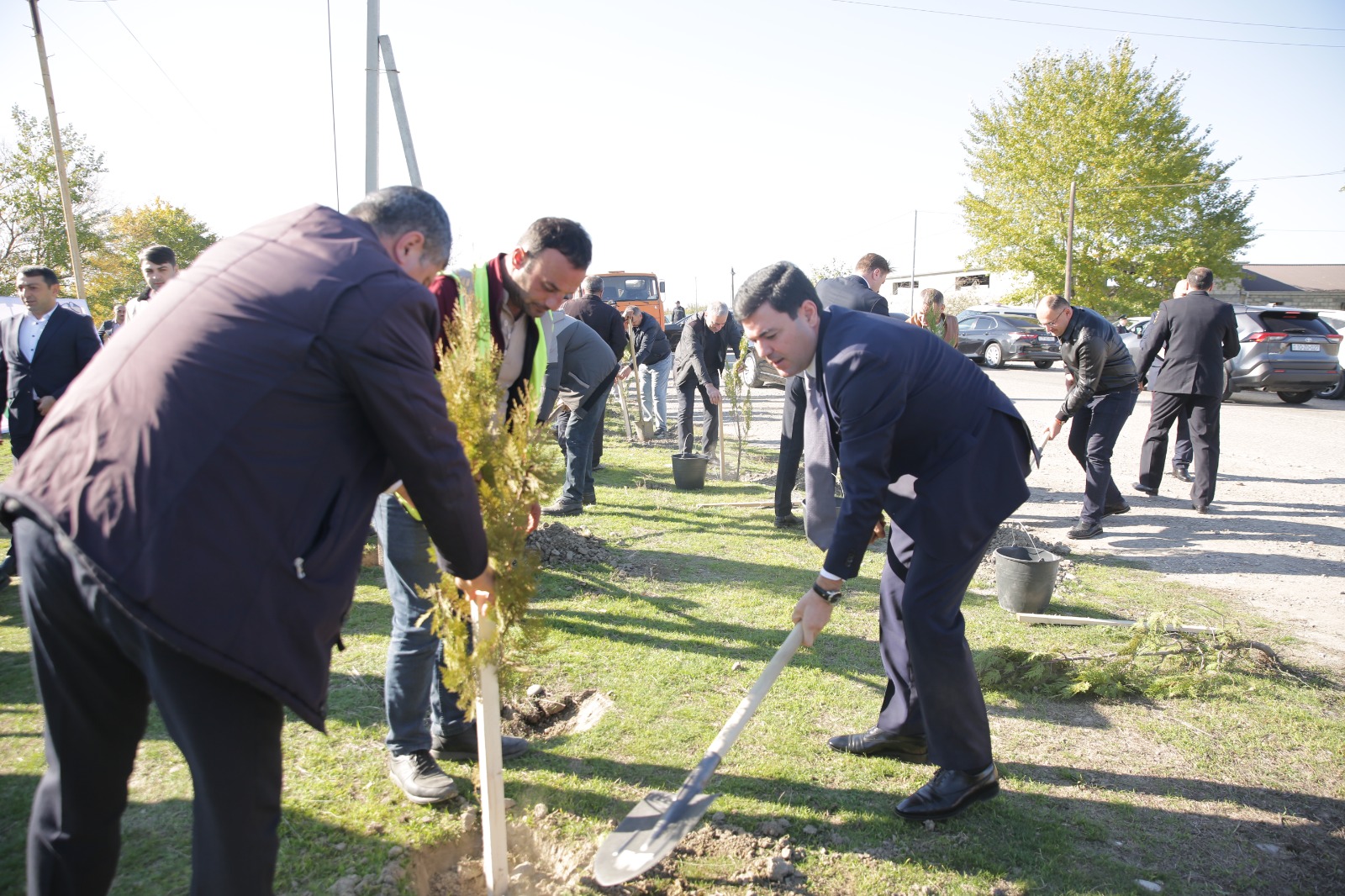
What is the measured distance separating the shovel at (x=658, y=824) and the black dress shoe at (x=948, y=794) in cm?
79

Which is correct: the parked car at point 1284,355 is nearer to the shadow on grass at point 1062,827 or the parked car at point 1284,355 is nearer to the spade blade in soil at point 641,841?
the shadow on grass at point 1062,827

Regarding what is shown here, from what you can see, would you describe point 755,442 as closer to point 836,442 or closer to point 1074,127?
point 836,442

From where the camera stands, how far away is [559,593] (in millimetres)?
5348

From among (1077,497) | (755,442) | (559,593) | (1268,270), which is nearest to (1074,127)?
(755,442)

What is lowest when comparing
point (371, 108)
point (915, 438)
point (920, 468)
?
point (920, 468)

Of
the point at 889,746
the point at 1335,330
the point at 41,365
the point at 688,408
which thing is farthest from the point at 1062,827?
the point at 1335,330

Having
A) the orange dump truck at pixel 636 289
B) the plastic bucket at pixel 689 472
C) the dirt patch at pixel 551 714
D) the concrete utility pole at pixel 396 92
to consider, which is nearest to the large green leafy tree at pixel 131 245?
the orange dump truck at pixel 636 289

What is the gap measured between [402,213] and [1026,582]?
171 inches

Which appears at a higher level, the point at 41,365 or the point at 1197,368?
the point at 41,365

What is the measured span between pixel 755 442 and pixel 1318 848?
386 inches

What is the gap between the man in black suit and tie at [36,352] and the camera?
5.45 metres

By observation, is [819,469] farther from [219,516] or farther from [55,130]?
[55,130]

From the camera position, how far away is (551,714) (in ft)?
12.3

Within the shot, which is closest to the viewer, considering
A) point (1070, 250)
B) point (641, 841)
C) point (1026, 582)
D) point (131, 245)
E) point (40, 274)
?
point (641, 841)
